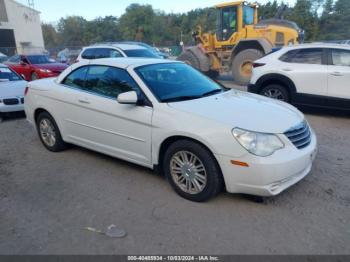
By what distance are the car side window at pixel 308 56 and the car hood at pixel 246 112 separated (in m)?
3.67

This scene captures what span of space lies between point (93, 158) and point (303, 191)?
10.2 feet

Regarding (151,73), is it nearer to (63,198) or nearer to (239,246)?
(63,198)

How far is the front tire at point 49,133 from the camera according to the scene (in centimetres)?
532

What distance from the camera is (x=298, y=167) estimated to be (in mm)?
3516

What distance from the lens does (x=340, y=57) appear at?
23.2ft

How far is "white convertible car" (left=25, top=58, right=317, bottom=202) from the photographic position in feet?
11.0

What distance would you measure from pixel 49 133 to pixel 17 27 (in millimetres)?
50995

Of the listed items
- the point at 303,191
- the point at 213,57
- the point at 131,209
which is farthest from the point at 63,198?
the point at 213,57

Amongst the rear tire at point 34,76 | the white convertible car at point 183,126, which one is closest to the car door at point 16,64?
the rear tire at point 34,76

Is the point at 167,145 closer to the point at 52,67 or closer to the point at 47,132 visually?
the point at 47,132

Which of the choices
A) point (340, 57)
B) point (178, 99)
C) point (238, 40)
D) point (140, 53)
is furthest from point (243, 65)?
point (178, 99)

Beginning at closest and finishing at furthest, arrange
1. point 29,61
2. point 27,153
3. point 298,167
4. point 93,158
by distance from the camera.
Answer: point 298,167 < point 93,158 < point 27,153 < point 29,61

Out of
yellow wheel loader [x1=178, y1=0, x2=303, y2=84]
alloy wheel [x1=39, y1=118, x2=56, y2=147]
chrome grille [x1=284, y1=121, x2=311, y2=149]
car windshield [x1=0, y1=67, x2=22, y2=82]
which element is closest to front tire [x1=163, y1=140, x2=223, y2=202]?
chrome grille [x1=284, y1=121, x2=311, y2=149]

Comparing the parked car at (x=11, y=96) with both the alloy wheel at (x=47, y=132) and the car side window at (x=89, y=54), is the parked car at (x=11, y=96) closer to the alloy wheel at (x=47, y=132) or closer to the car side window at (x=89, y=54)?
the alloy wheel at (x=47, y=132)
